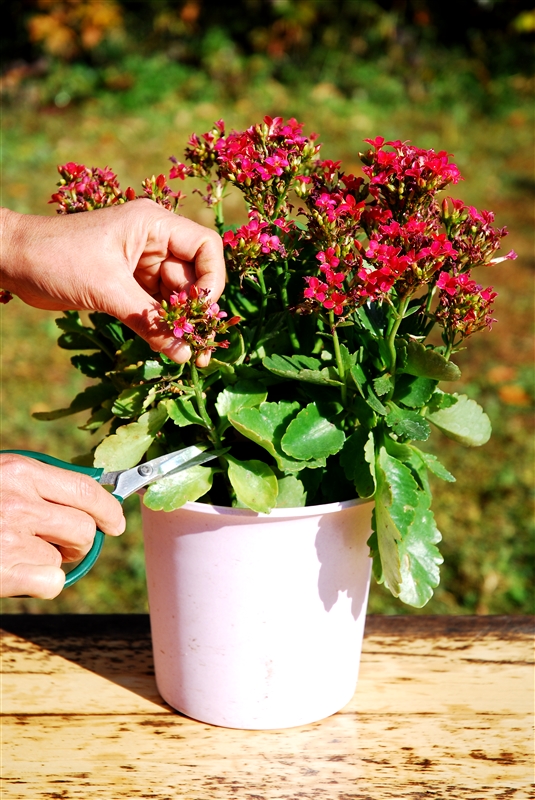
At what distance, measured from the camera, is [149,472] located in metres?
0.98

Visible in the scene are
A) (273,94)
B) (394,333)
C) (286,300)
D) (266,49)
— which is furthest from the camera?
(266,49)

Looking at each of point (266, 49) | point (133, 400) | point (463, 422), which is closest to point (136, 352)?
point (133, 400)

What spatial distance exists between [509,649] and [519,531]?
1.11 meters

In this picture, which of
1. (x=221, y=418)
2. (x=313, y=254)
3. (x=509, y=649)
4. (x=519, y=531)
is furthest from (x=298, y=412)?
(x=519, y=531)

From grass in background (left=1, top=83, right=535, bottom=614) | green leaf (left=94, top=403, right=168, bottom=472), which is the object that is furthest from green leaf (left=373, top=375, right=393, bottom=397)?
grass in background (left=1, top=83, right=535, bottom=614)

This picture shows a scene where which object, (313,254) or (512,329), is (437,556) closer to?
(313,254)

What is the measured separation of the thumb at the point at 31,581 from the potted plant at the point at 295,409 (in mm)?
153

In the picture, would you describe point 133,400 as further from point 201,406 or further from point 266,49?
point 266,49

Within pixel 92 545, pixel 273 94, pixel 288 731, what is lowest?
pixel 288 731

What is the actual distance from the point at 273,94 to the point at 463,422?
4.35m

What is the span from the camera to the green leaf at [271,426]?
95 cm

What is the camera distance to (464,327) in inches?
35.8

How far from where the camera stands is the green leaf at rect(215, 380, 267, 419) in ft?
3.25

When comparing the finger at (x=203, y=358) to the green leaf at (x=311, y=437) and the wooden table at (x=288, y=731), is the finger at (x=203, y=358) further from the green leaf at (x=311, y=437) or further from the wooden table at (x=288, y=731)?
the wooden table at (x=288, y=731)
